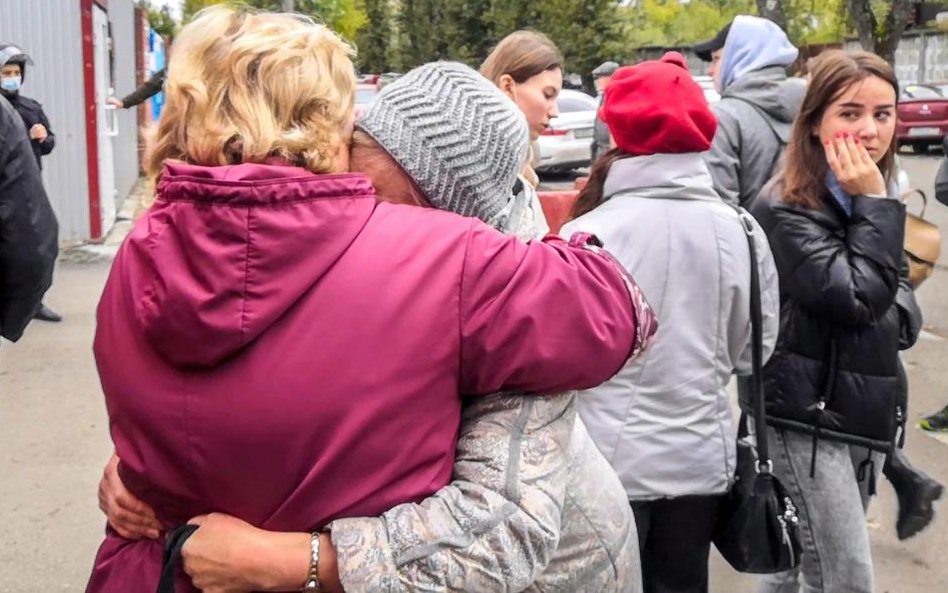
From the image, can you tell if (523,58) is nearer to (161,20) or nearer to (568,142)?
(568,142)

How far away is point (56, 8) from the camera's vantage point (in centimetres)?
1022

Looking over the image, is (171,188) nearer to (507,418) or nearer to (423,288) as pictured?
(423,288)

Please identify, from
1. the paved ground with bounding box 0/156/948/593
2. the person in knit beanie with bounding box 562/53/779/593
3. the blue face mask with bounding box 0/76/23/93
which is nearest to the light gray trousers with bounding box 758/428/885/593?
the person in knit beanie with bounding box 562/53/779/593

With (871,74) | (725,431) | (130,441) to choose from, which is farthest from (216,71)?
(871,74)

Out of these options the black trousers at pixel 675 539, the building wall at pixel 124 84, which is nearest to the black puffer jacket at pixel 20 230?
the black trousers at pixel 675 539

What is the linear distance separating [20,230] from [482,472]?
257 centimetres

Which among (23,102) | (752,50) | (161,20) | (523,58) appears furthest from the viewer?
(161,20)

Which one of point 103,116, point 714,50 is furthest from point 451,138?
point 103,116

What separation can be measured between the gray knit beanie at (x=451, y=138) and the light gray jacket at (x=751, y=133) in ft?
9.56

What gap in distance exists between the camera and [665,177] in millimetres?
2789

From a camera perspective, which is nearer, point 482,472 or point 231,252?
point 231,252

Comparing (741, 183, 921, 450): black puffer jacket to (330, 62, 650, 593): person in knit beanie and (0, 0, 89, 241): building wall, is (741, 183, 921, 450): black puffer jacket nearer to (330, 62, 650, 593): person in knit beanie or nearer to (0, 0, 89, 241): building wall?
(330, 62, 650, 593): person in knit beanie

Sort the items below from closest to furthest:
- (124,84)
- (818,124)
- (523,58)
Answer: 1. (818,124)
2. (523,58)
3. (124,84)

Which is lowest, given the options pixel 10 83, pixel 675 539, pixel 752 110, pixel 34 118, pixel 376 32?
pixel 376 32
